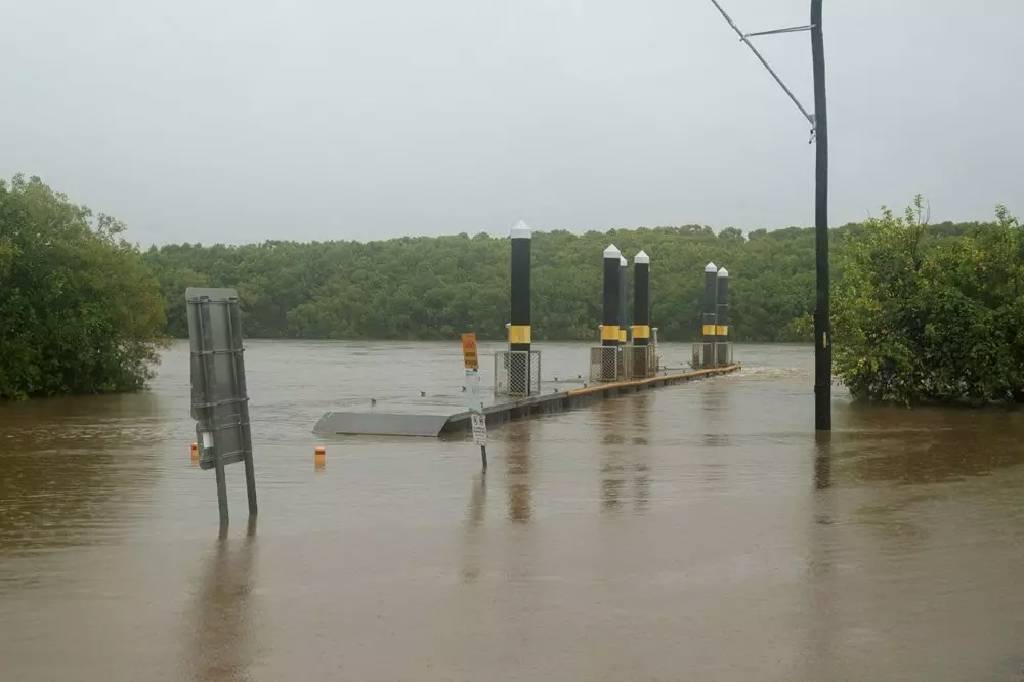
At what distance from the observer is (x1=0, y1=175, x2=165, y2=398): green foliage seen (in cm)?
3078

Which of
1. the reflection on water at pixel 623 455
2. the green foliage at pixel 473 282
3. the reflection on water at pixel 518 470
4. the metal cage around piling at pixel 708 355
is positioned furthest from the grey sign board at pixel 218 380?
the green foliage at pixel 473 282

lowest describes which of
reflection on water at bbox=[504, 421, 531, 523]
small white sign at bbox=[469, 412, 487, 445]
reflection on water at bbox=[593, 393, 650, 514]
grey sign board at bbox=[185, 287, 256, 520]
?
reflection on water at bbox=[593, 393, 650, 514]

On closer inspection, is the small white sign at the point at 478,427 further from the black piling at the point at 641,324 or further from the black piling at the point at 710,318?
the black piling at the point at 710,318

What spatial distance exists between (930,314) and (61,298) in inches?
798

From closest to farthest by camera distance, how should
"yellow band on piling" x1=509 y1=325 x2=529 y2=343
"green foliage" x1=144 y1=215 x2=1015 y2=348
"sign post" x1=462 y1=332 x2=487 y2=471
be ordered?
1. "sign post" x1=462 y1=332 x2=487 y2=471
2. "yellow band on piling" x1=509 y1=325 x2=529 y2=343
3. "green foliage" x1=144 y1=215 x2=1015 y2=348

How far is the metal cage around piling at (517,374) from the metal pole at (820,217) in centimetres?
686

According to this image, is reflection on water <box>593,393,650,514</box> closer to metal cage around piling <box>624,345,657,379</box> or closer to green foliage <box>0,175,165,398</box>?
metal cage around piling <box>624,345,657,379</box>

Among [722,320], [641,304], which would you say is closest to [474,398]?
[641,304]

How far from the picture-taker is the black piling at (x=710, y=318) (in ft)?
149

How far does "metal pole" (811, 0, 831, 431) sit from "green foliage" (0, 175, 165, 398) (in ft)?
59.2

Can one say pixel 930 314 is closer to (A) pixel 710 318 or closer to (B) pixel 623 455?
(B) pixel 623 455

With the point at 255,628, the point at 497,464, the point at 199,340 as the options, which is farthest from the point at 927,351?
the point at 255,628

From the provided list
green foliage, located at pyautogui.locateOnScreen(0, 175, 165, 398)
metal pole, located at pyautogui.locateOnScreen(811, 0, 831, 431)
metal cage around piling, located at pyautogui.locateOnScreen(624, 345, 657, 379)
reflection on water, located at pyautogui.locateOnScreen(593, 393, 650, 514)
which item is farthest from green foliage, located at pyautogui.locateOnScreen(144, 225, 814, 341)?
metal pole, located at pyautogui.locateOnScreen(811, 0, 831, 431)

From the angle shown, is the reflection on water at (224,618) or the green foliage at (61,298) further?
the green foliage at (61,298)
